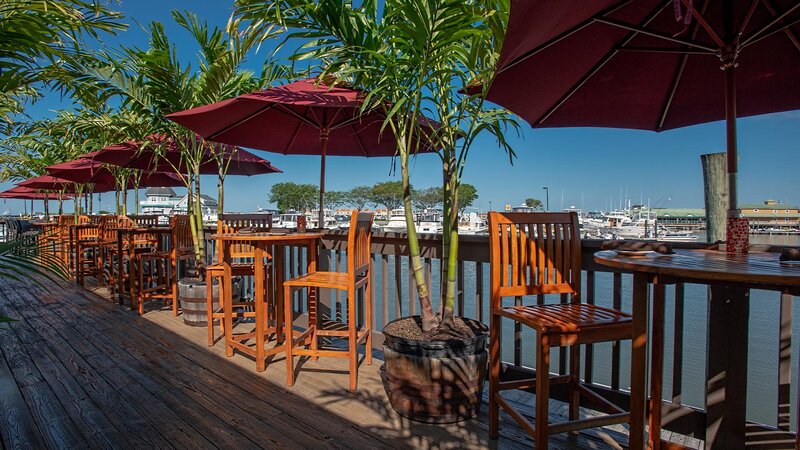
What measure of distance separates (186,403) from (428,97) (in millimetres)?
2296

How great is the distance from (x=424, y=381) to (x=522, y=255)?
33.2 inches

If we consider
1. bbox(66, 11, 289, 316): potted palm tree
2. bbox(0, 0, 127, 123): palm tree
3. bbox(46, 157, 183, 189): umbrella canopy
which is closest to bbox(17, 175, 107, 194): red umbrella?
bbox(46, 157, 183, 189): umbrella canopy

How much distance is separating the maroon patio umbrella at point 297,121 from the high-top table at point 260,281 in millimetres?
917

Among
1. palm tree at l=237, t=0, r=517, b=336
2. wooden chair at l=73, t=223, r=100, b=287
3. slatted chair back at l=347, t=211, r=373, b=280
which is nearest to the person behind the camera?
palm tree at l=237, t=0, r=517, b=336

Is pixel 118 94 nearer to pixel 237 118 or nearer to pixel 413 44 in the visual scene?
pixel 237 118

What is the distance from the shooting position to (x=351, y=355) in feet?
9.02

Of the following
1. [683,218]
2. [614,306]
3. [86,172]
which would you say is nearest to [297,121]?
[614,306]

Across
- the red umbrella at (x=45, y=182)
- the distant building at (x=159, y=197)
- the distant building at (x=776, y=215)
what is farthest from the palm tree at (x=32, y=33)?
the distant building at (x=159, y=197)

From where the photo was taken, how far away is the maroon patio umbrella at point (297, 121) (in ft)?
10.2

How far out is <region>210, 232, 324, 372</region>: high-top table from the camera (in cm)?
303

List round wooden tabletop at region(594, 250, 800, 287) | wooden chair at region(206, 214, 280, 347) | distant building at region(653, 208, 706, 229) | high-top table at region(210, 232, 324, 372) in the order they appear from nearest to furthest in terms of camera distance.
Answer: round wooden tabletop at region(594, 250, 800, 287) < high-top table at region(210, 232, 324, 372) < wooden chair at region(206, 214, 280, 347) < distant building at region(653, 208, 706, 229)

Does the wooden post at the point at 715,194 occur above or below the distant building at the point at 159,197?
below

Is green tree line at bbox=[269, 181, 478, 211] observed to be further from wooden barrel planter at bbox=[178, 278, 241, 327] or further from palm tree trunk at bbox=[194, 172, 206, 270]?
wooden barrel planter at bbox=[178, 278, 241, 327]

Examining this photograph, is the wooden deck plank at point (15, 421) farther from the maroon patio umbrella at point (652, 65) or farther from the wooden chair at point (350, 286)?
the maroon patio umbrella at point (652, 65)
